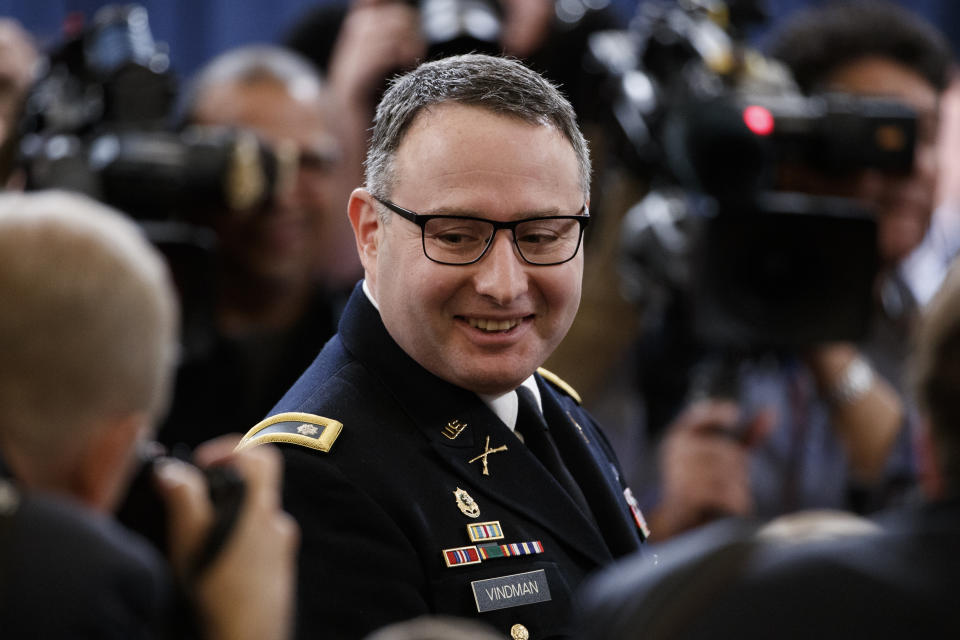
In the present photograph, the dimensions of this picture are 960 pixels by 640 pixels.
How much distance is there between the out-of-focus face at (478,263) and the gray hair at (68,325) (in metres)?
0.44

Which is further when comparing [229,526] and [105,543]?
[229,526]

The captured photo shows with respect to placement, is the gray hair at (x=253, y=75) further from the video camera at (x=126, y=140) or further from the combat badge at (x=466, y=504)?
the combat badge at (x=466, y=504)

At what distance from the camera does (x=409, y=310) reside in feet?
4.55

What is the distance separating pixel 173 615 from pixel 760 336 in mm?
1549

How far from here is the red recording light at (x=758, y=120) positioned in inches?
87.7

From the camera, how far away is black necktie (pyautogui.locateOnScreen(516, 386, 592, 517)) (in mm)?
1487

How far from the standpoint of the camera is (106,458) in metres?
0.95

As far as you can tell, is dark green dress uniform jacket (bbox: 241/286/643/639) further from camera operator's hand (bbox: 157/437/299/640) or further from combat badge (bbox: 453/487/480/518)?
camera operator's hand (bbox: 157/437/299/640)

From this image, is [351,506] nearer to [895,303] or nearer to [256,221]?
[256,221]

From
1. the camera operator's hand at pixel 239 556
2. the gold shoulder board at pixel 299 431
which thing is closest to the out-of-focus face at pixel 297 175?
the gold shoulder board at pixel 299 431

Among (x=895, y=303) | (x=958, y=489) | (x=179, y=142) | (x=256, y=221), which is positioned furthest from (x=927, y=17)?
(x=958, y=489)

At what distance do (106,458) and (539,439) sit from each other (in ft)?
2.11

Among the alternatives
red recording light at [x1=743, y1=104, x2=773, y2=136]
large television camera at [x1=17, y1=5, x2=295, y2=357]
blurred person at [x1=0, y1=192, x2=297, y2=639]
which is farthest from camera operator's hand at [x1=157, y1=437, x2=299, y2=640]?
red recording light at [x1=743, y1=104, x2=773, y2=136]

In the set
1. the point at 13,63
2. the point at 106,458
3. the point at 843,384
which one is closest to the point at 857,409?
the point at 843,384
